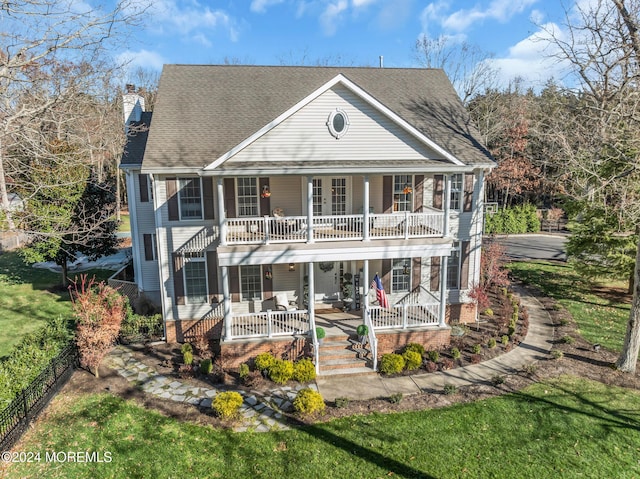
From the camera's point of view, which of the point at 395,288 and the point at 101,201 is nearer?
the point at 395,288

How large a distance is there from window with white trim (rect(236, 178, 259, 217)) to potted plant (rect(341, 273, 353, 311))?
14.5 feet

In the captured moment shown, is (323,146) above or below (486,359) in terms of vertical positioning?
above

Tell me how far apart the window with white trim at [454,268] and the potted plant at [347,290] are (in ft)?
13.7

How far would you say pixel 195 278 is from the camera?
14.9 meters

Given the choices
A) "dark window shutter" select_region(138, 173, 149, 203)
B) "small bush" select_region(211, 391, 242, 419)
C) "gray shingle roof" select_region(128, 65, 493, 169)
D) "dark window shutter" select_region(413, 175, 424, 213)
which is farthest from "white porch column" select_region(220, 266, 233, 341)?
"dark window shutter" select_region(413, 175, 424, 213)

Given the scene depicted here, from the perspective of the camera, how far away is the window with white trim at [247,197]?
48.8ft

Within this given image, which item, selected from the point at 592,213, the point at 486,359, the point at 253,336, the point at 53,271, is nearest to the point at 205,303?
the point at 253,336

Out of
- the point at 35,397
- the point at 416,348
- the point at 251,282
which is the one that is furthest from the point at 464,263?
the point at 35,397

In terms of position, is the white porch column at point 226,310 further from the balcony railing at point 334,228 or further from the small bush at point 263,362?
the small bush at point 263,362

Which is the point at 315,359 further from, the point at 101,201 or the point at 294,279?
the point at 101,201

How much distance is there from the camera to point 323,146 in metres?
14.1

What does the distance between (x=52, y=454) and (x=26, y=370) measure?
317 centimetres

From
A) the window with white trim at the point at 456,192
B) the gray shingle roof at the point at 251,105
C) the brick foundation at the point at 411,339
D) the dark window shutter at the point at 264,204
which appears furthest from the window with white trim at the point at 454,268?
the dark window shutter at the point at 264,204

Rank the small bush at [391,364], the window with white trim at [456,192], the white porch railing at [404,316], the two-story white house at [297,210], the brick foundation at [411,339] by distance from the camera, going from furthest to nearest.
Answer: the window with white trim at [456,192] → the white porch railing at [404,316] → the brick foundation at [411,339] → the two-story white house at [297,210] → the small bush at [391,364]
